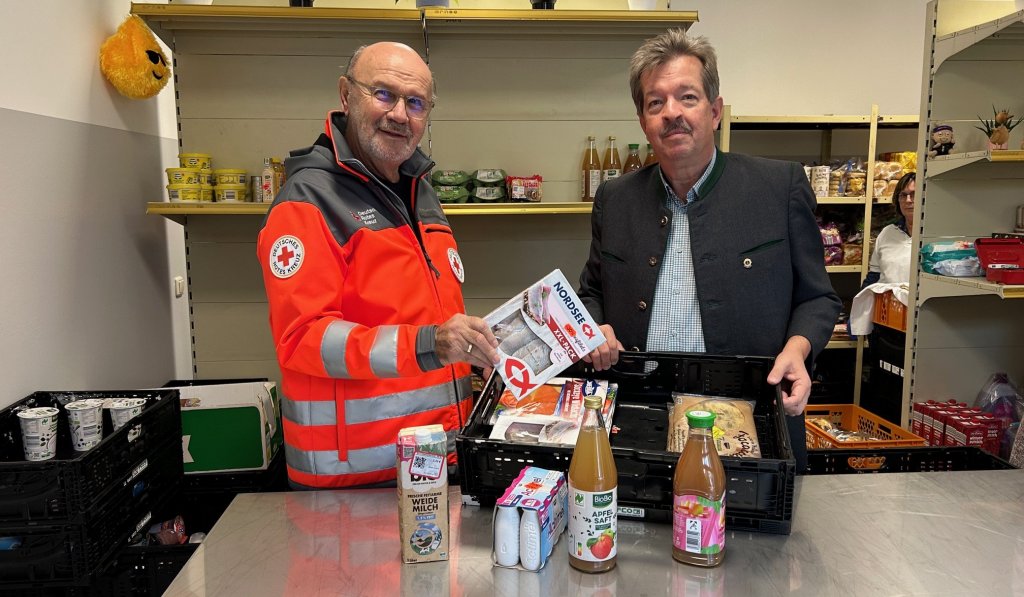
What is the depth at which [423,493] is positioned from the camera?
3.90ft

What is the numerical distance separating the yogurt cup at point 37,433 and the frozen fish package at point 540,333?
5.00 ft

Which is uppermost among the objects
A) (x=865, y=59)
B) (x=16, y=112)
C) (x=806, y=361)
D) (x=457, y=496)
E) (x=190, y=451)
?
(x=865, y=59)

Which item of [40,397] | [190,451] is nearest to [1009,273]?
[190,451]

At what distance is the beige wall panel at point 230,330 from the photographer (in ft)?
11.5

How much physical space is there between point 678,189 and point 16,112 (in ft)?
7.12

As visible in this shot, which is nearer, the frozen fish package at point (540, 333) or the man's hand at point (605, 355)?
the frozen fish package at point (540, 333)

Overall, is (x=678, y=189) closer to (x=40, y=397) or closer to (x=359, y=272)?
(x=359, y=272)

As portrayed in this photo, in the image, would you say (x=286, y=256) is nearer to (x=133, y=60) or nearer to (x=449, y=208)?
(x=449, y=208)

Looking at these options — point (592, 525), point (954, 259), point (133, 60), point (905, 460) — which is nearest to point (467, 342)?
point (592, 525)

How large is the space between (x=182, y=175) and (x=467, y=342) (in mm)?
2248

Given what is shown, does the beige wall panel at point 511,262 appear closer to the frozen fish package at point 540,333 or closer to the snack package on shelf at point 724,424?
the snack package on shelf at point 724,424

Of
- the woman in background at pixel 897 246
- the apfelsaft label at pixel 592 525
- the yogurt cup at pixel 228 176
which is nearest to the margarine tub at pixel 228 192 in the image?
the yogurt cup at pixel 228 176

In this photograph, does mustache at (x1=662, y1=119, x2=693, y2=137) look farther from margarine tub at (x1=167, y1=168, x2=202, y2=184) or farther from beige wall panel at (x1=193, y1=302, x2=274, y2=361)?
beige wall panel at (x1=193, y1=302, x2=274, y2=361)

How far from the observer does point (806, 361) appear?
5.93 feet
